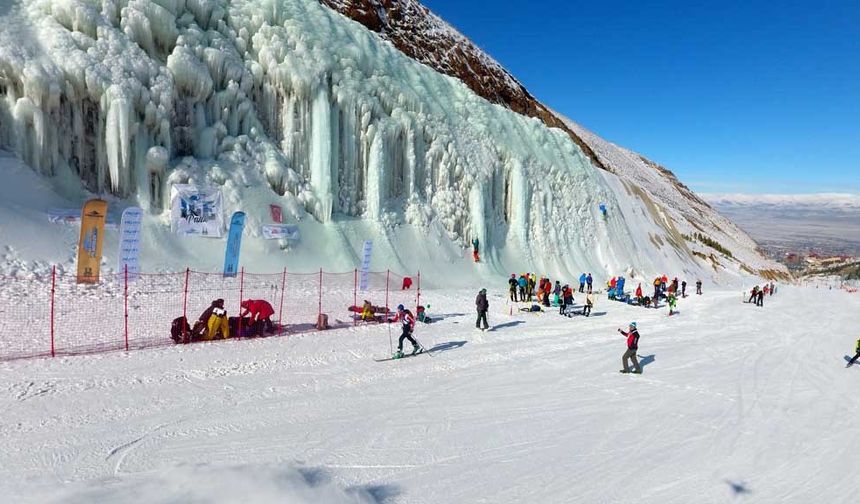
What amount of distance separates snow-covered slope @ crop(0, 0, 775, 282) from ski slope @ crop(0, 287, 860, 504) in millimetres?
9069

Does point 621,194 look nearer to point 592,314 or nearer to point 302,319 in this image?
point 592,314

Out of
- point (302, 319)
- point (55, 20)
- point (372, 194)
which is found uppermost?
point (55, 20)

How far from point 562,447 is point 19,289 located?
14212 mm

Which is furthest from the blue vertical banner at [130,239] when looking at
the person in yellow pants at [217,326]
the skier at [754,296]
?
the skier at [754,296]

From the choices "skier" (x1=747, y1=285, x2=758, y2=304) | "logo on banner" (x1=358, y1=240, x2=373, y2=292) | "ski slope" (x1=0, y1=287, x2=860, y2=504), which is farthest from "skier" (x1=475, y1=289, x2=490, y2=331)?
"skier" (x1=747, y1=285, x2=758, y2=304)

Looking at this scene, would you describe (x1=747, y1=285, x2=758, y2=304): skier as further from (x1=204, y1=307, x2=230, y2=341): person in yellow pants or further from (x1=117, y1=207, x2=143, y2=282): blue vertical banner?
(x1=117, y1=207, x2=143, y2=282): blue vertical banner

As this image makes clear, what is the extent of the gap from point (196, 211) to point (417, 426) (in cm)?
1421

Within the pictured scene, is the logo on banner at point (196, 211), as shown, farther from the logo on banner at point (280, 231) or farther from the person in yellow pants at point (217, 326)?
the person in yellow pants at point (217, 326)

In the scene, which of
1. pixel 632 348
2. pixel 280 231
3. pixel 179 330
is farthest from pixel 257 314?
pixel 632 348

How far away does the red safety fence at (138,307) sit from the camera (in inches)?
445

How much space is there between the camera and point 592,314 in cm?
2089

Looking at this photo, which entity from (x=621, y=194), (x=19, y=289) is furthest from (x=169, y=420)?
(x=621, y=194)

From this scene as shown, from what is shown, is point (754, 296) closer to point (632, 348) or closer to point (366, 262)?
point (632, 348)

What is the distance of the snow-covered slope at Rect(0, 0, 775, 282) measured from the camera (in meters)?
17.4
